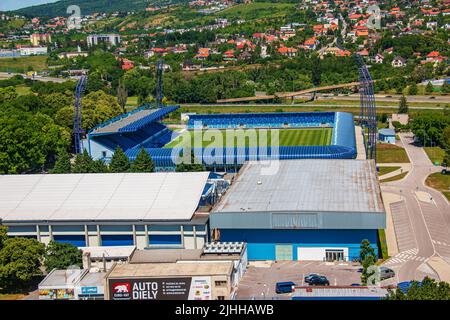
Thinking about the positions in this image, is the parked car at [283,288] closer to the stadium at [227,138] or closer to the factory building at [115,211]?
the factory building at [115,211]

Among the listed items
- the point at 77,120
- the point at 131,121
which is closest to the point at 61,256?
the point at 77,120

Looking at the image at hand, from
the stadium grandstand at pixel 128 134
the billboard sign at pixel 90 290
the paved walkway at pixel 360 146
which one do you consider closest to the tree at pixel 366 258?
the billboard sign at pixel 90 290

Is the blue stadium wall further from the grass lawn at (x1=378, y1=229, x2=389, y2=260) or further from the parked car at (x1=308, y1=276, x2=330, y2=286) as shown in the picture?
the parked car at (x1=308, y1=276, x2=330, y2=286)

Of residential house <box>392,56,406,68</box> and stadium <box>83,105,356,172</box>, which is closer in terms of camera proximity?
stadium <box>83,105,356,172</box>

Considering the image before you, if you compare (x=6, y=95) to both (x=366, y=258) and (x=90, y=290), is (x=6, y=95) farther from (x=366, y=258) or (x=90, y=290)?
(x=366, y=258)

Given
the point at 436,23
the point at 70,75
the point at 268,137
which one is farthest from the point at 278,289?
the point at 436,23

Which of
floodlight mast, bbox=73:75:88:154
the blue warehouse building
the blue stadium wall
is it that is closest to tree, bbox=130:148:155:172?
floodlight mast, bbox=73:75:88:154
